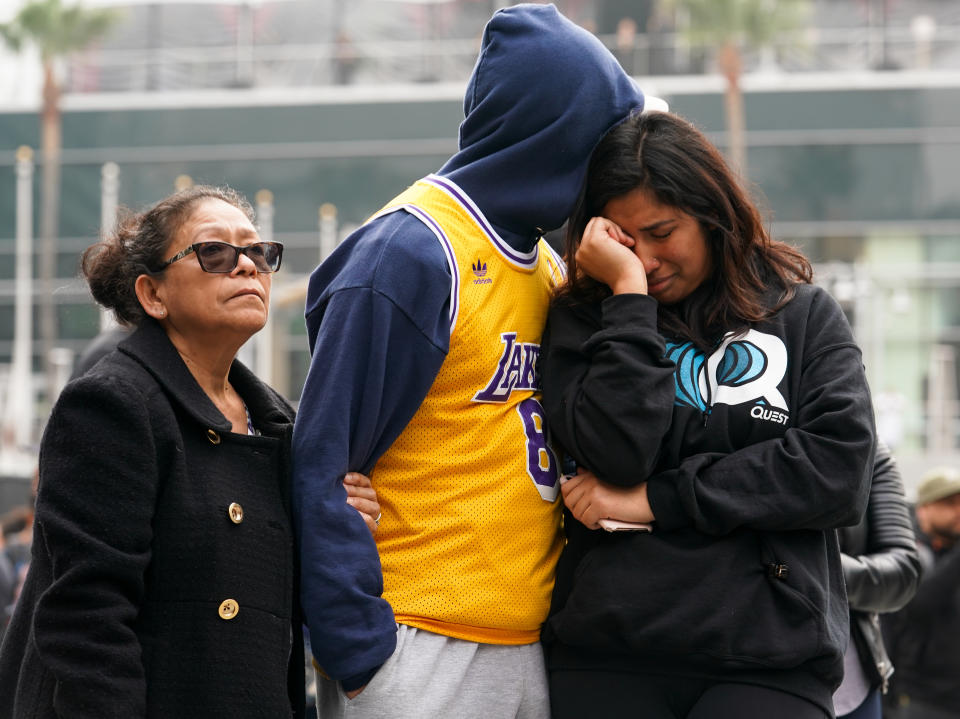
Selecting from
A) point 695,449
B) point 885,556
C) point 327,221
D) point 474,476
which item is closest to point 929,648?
point 885,556

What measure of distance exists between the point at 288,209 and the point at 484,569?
2860 cm

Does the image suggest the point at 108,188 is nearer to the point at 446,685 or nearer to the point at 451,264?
the point at 451,264

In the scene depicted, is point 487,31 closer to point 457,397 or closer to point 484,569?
point 457,397

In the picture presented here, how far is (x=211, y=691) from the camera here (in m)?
2.39

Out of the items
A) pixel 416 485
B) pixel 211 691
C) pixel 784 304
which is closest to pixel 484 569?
pixel 416 485

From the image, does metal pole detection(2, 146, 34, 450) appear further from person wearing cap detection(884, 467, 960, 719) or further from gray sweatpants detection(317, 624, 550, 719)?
gray sweatpants detection(317, 624, 550, 719)

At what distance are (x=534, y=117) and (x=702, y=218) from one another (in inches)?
16.5

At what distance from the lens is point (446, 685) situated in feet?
8.25

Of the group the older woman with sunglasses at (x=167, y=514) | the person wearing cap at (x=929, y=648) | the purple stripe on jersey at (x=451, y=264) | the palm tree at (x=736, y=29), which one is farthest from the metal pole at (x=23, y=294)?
the purple stripe on jersey at (x=451, y=264)

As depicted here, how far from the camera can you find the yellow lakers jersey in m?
2.57

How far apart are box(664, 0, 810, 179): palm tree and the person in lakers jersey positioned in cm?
2675

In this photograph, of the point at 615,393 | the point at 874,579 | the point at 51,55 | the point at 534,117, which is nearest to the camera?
the point at 615,393

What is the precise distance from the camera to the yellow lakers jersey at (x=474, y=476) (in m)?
2.57

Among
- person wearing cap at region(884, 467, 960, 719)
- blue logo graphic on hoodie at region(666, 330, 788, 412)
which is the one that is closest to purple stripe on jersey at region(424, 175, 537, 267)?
blue logo graphic on hoodie at region(666, 330, 788, 412)
